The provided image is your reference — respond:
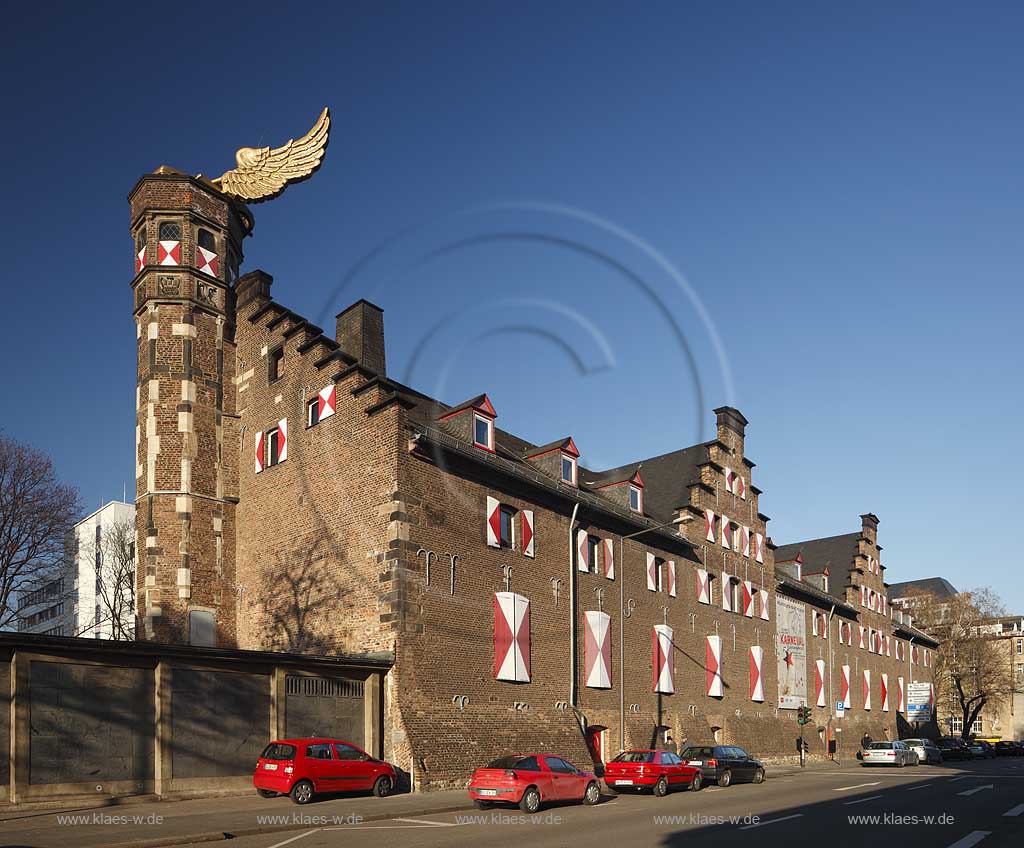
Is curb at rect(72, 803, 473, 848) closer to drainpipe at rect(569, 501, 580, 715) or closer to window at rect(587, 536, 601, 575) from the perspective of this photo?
drainpipe at rect(569, 501, 580, 715)

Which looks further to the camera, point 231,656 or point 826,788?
point 826,788

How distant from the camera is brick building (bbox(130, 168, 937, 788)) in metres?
29.0

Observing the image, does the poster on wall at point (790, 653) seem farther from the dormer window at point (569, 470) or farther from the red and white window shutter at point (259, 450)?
the red and white window shutter at point (259, 450)

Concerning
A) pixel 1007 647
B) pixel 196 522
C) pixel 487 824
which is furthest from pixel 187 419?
pixel 1007 647

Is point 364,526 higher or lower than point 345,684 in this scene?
higher

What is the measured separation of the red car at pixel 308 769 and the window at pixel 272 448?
1244 cm

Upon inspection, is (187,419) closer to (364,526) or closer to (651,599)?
(364,526)

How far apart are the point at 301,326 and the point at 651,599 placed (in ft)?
61.0

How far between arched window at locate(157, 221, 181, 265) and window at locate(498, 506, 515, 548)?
14.5 m

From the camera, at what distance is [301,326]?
33.5 m

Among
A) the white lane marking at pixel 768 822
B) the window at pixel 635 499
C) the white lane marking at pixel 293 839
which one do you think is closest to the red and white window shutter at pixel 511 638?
the window at pixel 635 499

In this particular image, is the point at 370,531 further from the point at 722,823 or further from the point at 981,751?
the point at 981,751

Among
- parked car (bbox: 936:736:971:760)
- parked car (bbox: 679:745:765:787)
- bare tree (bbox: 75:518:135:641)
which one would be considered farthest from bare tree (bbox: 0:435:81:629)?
parked car (bbox: 936:736:971:760)

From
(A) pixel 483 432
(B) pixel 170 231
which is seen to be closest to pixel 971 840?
(A) pixel 483 432
